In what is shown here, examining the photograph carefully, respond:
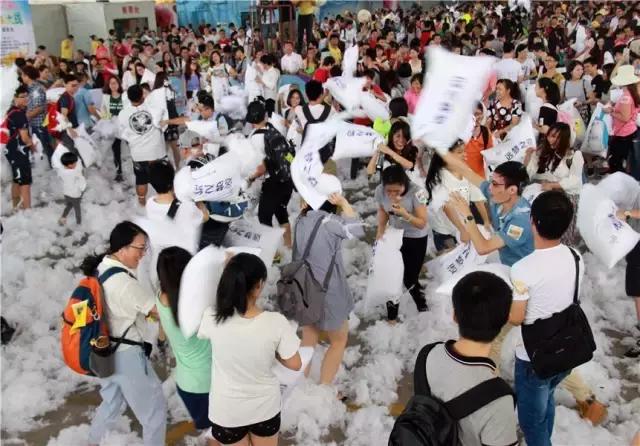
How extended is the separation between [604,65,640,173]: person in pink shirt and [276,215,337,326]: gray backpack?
14.3 ft

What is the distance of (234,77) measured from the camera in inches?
390

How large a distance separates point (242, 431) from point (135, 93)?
4.67 meters

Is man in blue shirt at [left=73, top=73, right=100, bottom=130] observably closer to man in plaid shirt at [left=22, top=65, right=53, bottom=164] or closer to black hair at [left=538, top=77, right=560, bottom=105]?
man in plaid shirt at [left=22, top=65, right=53, bottom=164]

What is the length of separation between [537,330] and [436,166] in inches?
80.5

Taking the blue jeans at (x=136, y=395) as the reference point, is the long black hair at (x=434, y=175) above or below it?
above

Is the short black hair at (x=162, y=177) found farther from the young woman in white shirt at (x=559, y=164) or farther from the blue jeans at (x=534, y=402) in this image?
the young woman in white shirt at (x=559, y=164)

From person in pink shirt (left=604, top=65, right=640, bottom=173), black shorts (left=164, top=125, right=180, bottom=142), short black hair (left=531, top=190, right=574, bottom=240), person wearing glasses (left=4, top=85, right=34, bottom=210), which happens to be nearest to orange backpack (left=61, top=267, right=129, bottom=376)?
short black hair (left=531, top=190, right=574, bottom=240)

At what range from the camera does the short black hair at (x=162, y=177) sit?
12.8ft

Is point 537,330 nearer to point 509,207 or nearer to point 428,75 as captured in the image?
point 509,207

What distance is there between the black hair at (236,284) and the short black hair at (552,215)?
126 centimetres

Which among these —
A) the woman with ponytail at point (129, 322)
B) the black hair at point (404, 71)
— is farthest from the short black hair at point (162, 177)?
the black hair at point (404, 71)

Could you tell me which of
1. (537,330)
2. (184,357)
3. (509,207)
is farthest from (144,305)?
(509,207)

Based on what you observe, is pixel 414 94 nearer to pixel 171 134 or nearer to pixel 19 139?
pixel 171 134

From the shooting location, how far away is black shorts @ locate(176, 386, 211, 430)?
2889 millimetres
